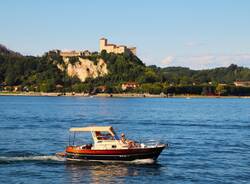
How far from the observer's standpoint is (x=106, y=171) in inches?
1895

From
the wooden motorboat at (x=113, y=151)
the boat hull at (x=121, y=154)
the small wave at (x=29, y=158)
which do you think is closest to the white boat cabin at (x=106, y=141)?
the wooden motorboat at (x=113, y=151)

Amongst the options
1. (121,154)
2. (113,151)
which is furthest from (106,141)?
(121,154)

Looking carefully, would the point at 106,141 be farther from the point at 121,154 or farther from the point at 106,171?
the point at 106,171

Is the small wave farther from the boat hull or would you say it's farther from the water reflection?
the boat hull

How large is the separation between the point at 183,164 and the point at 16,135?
1221 inches

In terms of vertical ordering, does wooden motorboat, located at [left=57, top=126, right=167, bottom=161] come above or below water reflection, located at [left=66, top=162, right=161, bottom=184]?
above

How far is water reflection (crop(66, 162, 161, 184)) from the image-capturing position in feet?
148

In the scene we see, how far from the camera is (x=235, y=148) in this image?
6338 centimetres

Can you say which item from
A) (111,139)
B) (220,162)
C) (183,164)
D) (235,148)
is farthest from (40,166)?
(235,148)

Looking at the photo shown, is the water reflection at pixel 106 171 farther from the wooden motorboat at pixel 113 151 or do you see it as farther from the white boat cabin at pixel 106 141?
the white boat cabin at pixel 106 141

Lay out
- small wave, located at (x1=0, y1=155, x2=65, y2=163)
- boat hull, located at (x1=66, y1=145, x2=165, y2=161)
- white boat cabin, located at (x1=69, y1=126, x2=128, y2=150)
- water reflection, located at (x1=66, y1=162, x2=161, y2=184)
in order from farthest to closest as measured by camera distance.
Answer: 1. small wave, located at (x1=0, y1=155, x2=65, y2=163)
2. white boat cabin, located at (x1=69, y1=126, x2=128, y2=150)
3. boat hull, located at (x1=66, y1=145, x2=165, y2=161)
4. water reflection, located at (x1=66, y1=162, x2=161, y2=184)

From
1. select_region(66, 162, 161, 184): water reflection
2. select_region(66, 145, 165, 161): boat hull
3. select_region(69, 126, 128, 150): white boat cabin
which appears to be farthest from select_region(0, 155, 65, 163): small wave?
select_region(69, 126, 128, 150): white boat cabin

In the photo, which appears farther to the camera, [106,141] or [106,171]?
[106,141]

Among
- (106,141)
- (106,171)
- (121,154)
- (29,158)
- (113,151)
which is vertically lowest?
(106,171)
